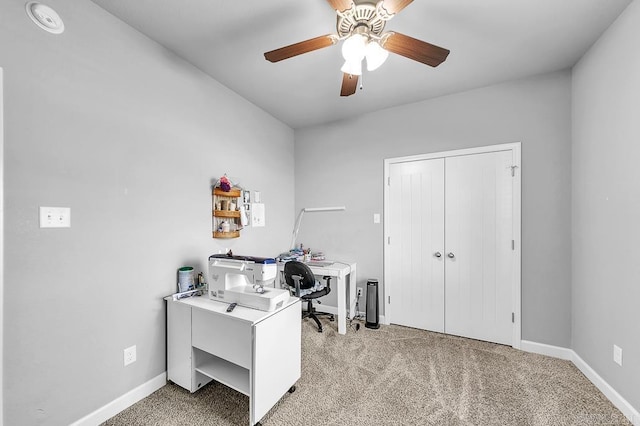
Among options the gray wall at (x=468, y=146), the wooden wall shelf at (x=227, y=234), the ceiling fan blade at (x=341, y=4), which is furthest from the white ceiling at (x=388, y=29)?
the wooden wall shelf at (x=227, y=234)

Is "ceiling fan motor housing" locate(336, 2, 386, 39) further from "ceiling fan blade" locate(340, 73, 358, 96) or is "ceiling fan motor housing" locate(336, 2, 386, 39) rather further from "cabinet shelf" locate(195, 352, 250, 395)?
"cabinet shelf" locate(195, 352, 250, 395)

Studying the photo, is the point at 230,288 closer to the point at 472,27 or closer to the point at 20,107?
the point at 20,107

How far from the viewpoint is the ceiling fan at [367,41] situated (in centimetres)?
134

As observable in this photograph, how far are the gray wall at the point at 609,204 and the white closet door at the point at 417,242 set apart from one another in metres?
1.07

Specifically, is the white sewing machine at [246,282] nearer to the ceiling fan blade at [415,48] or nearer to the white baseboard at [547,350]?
the ceiling fan blade at [415,48]

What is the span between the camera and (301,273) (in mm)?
2518

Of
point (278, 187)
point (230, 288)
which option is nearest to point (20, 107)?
point (230, 288)

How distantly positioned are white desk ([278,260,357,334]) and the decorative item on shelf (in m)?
0.81

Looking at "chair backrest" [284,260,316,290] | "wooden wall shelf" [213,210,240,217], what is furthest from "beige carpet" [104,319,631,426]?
"wooden wall shelf" [213,210,240,217]

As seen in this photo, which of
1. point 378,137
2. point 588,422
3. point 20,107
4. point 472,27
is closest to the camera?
point 20,107

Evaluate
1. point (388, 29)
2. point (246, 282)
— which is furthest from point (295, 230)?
point (388, 29)

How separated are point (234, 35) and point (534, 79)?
8.90ft

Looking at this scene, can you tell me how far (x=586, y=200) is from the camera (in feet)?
6.59

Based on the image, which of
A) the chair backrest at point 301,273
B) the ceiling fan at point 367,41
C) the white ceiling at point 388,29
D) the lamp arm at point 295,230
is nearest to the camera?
the ceiling fan at point 367,41
